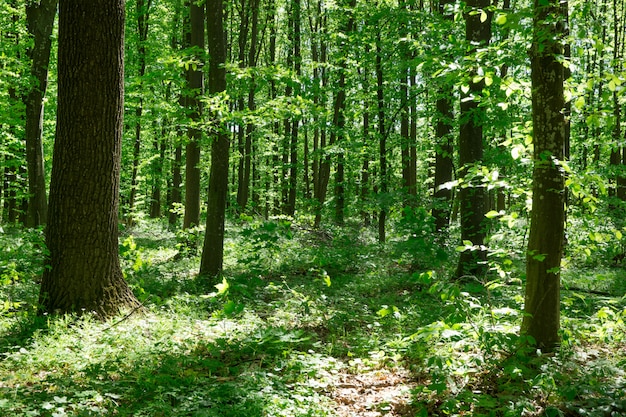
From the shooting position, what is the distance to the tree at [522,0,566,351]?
4.19 metres

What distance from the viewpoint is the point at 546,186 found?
425 cm

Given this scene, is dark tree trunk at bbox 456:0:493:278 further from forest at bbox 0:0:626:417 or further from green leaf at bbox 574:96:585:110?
green leaf at bbox 574:96:585:110

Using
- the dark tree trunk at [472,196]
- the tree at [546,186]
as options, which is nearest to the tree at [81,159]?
the tree at [546,186]

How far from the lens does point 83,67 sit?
19.1 ft

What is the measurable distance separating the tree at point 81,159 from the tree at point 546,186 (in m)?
5.22

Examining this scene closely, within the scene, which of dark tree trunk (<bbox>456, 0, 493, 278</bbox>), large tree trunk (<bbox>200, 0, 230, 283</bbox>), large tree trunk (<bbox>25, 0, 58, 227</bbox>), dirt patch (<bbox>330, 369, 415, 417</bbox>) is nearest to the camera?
dirt patch (<bbox>330, 369, 415, 417</bbox>)

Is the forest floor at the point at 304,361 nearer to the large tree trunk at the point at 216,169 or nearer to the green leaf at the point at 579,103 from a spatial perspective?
the green leaf at the point at 579,103

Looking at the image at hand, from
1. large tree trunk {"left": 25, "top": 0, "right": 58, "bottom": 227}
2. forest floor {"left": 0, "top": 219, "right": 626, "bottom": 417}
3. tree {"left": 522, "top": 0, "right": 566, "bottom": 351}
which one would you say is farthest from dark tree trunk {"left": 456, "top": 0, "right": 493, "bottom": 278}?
large tree trunk {"left": 25, "top": 0, "right": 58, "bottom": 227}

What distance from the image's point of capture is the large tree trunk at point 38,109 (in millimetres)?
12195

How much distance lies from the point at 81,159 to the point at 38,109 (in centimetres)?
855

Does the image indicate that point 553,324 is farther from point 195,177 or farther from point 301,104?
point 195,177

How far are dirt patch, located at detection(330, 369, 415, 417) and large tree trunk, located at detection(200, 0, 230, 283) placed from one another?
16.1 ft

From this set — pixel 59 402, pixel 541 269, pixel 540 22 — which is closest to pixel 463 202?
pixel 541 269

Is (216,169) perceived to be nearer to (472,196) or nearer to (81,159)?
(81,159)
